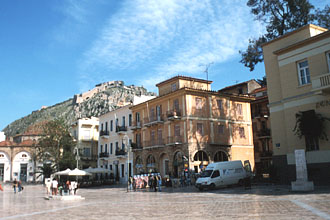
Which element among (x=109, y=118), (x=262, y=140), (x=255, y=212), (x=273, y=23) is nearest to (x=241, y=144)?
(x=262, y=140)

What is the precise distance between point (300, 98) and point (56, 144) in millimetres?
40284

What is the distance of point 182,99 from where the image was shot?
114ft

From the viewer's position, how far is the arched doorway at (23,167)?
63.6 m

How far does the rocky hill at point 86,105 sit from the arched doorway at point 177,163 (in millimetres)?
89437

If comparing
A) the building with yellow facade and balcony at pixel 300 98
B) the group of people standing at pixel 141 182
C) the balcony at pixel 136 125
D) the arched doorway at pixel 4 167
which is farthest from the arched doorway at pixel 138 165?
the arched doorway at pixel 4 167

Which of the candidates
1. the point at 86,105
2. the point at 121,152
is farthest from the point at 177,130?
the point at 86,105

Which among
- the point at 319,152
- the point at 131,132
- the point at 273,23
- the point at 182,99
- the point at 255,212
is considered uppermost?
the point at 273,23

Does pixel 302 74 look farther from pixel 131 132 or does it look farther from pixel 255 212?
pixel 131 132

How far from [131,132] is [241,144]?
1506cm

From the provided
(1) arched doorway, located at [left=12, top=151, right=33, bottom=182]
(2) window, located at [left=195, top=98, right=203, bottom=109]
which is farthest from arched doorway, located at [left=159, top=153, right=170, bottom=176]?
(1) arched doorway, located at [left=12, top=151, right=33, bottom=182]

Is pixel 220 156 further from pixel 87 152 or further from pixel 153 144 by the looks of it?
pixel 87 152

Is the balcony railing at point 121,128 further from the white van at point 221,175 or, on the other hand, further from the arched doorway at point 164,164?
the white van at point 221,175

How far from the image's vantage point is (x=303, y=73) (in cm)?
2291

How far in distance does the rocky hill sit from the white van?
98.3 m
